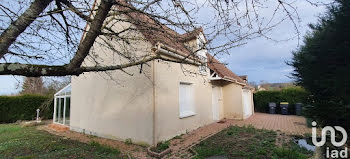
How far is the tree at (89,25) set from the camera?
273 cm

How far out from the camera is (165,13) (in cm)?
365

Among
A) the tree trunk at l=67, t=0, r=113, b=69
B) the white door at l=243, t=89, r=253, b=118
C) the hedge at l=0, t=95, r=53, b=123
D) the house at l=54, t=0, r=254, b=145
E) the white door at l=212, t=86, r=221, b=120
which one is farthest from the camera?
the hedge at l=0, t=95, r=53, b=123

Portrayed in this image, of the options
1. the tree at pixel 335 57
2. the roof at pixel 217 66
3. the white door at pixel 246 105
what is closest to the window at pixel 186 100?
the roof at pixel 217 66

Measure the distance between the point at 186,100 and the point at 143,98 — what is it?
9.14ft

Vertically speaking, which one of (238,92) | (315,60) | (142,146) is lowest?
(142,146)

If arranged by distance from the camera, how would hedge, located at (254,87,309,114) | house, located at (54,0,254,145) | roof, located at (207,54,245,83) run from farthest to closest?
1. hedge, located at (254,87,309,114)
2. house, located at (54,0,254,145)
3. roof, located at (207,54,245,83)

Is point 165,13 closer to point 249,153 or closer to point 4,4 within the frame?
point 4,4

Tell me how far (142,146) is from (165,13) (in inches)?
211

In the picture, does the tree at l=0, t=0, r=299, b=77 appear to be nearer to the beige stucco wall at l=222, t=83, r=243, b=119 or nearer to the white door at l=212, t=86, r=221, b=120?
the white door at l=212, t=86, r=221, b=120

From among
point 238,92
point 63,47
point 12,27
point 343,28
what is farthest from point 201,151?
point 238,92

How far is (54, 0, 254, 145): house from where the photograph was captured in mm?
6664

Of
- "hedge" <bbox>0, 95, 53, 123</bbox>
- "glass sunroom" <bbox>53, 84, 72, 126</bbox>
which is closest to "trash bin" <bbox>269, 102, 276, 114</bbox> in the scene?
"glass sunroom" <bbox>53, 84, 72, 126</bbox>

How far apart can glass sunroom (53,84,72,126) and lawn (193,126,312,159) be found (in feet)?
32.8

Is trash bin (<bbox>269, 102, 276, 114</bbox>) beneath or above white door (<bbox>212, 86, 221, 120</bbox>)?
beneath
